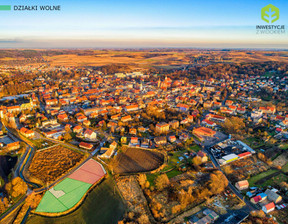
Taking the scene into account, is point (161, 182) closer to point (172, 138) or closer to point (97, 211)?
point (97, 211)

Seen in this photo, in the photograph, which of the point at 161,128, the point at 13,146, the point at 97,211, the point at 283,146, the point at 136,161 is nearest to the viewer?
the point at 97,211

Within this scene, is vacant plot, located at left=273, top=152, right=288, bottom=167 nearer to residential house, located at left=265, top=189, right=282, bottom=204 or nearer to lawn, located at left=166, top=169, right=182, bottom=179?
residential house, located at left=265, top=189, right=282, bottom=204

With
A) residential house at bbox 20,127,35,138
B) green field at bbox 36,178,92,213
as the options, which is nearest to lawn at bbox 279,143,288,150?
green field at bbox 36,178,92,213

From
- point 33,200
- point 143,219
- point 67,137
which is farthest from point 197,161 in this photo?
point 67,137

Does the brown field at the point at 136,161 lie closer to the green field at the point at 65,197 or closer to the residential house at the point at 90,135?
the green field at the point at 65,197

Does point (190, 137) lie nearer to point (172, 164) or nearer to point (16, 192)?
point (172, 164)

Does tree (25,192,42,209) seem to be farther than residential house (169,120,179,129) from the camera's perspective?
No

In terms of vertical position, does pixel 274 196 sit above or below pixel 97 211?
above
